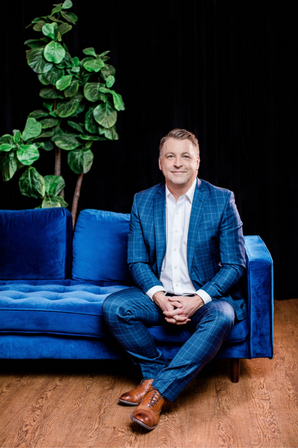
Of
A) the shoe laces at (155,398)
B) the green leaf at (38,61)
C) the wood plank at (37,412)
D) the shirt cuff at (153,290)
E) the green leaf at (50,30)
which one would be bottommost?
the wood plank at (37,412)

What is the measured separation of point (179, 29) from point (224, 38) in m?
0.37

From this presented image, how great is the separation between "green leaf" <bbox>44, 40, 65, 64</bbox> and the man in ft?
4.57

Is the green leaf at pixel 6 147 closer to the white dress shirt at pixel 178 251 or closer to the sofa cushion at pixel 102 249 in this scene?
the sofa cushion at pixel 102 249

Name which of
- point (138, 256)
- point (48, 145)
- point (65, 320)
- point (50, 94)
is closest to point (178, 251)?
point (138, 256)

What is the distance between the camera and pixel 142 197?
2303mm

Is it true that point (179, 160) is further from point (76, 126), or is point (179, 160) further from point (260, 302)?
point (76, 126)

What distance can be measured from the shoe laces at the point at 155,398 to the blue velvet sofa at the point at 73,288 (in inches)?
12.9

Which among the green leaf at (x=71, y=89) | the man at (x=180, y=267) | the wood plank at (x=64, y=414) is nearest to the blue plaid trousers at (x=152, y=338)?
the man at (x=180, y=267)

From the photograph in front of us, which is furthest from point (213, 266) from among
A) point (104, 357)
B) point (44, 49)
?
point (44, 49)

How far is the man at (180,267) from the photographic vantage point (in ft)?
6.36

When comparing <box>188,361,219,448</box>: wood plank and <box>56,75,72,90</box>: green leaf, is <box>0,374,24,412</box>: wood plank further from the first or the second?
<box>56,75,72,90</box>: green leaf

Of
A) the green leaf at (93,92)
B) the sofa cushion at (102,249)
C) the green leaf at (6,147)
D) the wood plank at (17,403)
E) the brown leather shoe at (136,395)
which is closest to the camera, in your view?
the wood plank at (17,403)

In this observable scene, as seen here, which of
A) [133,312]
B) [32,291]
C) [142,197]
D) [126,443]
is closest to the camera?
[126,443]

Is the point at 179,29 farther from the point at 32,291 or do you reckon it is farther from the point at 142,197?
the point at 32,291
